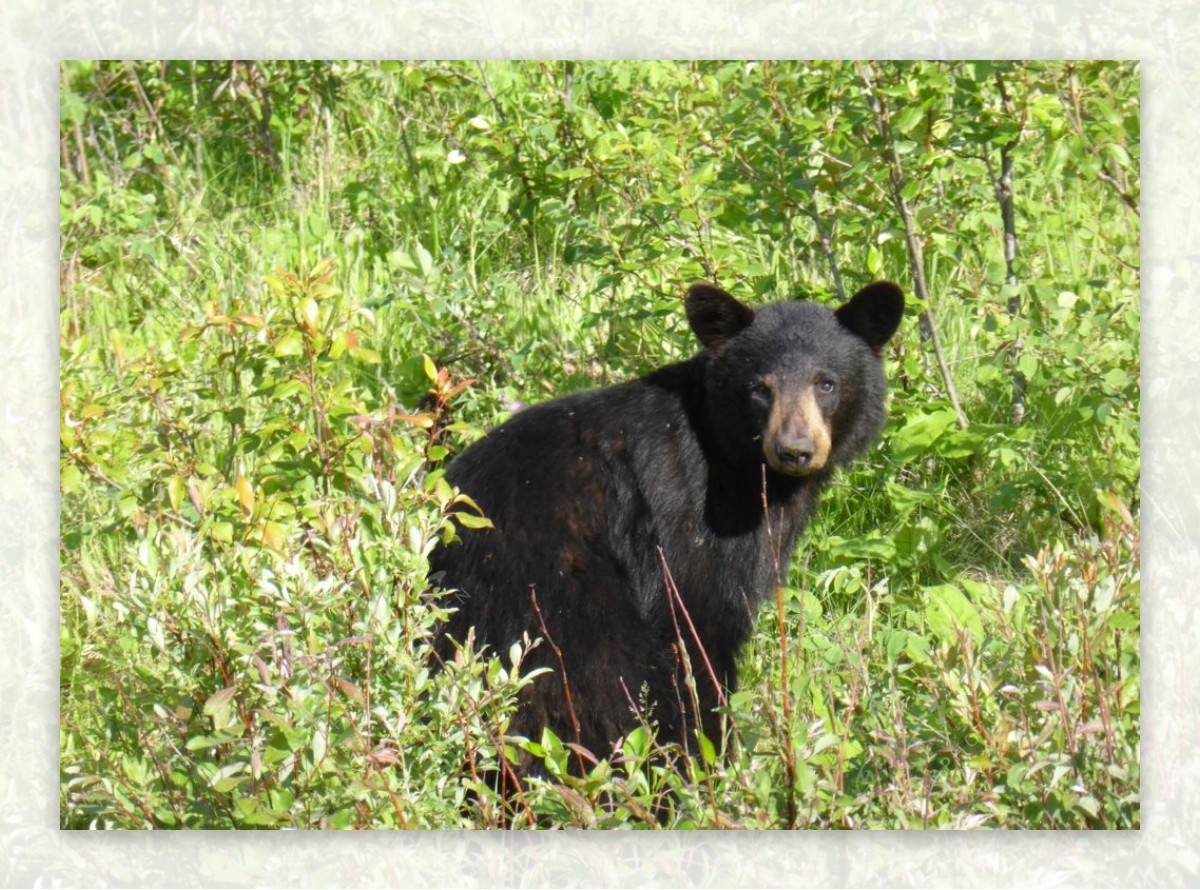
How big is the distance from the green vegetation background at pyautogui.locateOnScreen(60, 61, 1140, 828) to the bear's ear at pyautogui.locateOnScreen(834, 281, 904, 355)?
0.33 m

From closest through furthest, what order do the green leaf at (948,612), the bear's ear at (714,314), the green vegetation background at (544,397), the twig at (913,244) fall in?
the green vegetation background at (544,397), the green leaf at (948,612), the bear's ear at (714,314), the twig at (913,244)

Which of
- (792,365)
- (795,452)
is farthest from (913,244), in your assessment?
(795,452)

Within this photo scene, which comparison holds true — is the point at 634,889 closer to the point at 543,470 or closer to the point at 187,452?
the point at 543,470

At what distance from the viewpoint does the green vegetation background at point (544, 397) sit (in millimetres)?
3723

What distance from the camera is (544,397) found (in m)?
5.63

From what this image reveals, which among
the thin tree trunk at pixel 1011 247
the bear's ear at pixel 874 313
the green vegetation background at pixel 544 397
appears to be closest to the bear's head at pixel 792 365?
the bear's ear at pixel 874 313

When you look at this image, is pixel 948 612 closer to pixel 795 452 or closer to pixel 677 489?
pixel 795 452

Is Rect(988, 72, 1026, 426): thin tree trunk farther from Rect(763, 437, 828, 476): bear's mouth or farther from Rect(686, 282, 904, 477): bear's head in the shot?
Rect(763, 437, 828, 476): bear's mouth

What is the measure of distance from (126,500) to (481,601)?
104cm

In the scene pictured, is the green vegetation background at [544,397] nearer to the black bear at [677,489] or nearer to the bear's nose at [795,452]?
the black bear at [677,489]

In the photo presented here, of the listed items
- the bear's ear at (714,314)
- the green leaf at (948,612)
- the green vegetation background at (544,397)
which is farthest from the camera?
the bear's ear at (714,314)

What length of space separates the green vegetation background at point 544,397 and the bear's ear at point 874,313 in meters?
0.33

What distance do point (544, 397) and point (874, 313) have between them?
1425 millimetres

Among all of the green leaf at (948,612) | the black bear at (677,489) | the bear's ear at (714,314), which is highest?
the bear's ear at (714,314)
